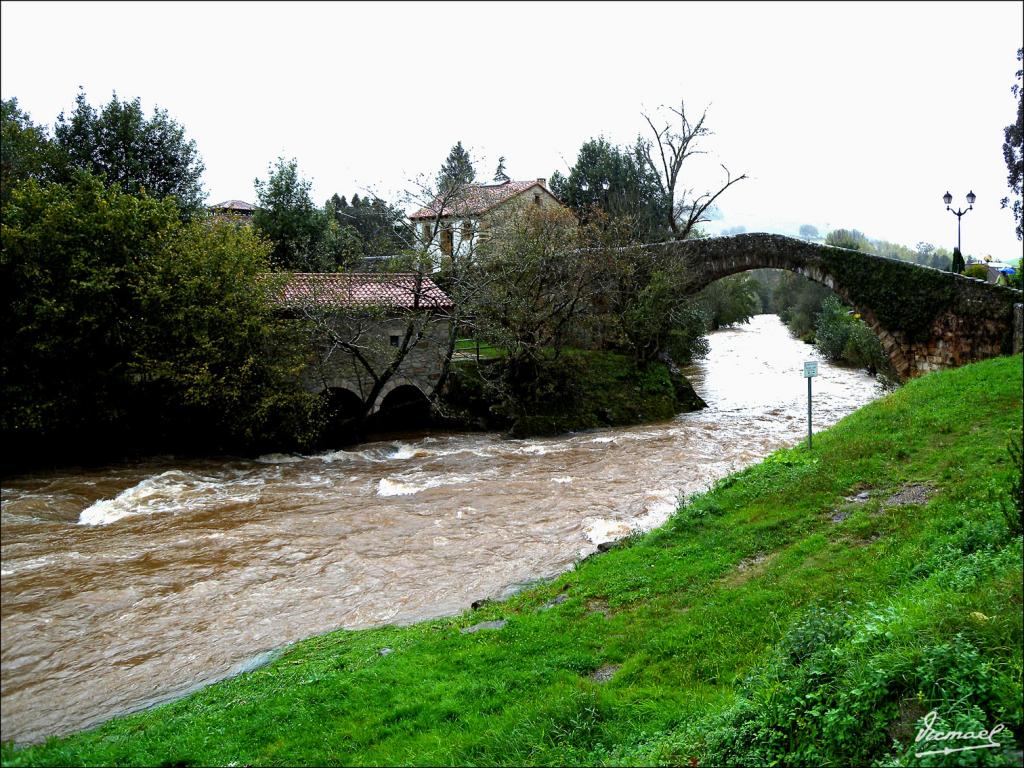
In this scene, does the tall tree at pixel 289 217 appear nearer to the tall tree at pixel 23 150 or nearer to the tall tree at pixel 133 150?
the tall tree at pixel 133 150

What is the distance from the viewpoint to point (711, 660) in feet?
20.0

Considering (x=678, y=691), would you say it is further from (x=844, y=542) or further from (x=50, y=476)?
(x=50, y=476)

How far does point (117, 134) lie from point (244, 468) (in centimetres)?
1791

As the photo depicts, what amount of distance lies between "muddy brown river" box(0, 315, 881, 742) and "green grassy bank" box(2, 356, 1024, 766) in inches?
22.2

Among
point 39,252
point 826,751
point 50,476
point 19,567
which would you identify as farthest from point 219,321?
point 826,751

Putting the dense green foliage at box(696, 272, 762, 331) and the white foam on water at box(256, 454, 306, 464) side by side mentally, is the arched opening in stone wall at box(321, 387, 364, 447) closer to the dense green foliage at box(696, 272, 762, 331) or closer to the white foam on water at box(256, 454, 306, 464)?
the white foam on water at box(256, 454, 306, 464)

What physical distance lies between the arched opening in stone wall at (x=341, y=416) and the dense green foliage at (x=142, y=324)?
1.90m

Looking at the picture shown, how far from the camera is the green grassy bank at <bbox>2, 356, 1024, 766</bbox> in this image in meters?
4.27

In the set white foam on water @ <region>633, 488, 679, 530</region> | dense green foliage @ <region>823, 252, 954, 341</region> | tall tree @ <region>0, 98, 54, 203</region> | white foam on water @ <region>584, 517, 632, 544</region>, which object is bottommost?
white foam on water @ <region>584, 517, 632, 544</region>

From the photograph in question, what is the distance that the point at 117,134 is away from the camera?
92.6 feet

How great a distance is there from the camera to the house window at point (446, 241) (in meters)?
22.6

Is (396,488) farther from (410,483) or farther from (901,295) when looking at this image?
(901,295)

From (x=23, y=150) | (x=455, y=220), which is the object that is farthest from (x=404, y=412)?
(x=23, y=150)

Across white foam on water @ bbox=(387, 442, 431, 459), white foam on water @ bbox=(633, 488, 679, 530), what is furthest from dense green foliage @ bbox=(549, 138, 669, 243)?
white foam on water @ bbox=(633, 488, 679, 530)
